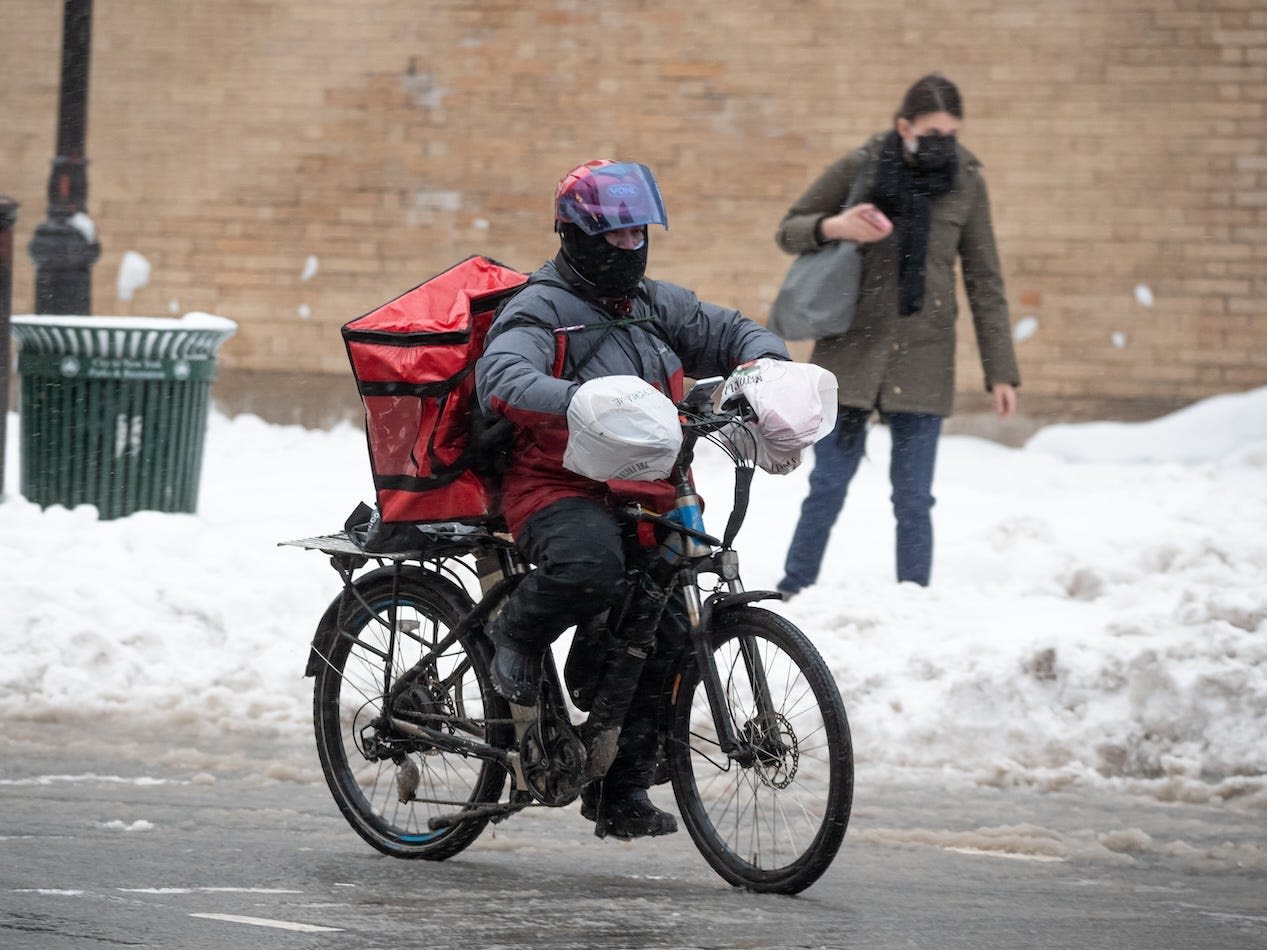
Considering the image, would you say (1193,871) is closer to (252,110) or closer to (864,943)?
(864,943)

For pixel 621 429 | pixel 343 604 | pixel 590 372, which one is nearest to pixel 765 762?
pixel 621 429

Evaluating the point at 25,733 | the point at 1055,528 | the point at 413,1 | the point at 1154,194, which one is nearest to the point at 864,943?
the point at 25,733

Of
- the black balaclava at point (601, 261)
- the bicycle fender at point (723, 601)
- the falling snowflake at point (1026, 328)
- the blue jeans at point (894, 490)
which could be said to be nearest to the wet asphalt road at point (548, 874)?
the bicycle fender at point (723, 601)

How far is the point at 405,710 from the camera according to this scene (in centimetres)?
491

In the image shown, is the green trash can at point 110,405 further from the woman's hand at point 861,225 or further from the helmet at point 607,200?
the helmet at point 607,200

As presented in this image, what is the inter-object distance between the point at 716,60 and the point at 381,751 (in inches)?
368

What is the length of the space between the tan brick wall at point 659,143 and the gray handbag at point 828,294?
571 cm

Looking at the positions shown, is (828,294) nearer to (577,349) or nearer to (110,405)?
(577,349)

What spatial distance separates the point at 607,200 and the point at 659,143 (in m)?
9.18

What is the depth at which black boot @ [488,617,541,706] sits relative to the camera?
450 centimetres

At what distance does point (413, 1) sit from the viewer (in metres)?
13.7

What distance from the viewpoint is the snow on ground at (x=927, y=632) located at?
6.30 meters

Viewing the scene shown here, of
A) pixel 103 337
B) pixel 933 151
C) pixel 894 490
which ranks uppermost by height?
pixel 933 151

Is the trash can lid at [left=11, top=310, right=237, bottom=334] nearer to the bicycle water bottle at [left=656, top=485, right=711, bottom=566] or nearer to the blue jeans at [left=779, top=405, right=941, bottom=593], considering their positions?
the blue jeans at [left=779, top=405, right=941, bottom=593]
